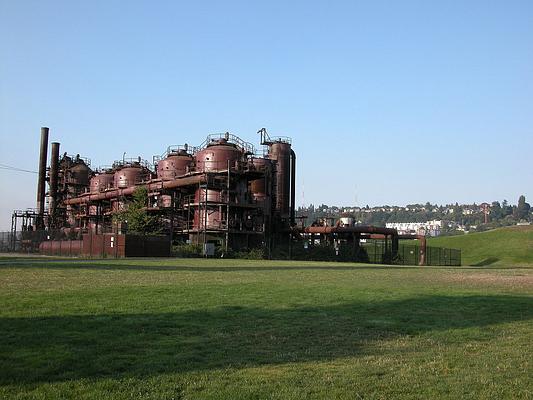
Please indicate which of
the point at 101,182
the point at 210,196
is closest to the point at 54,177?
the point at 101,182

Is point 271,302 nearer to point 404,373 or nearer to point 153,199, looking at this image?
point 404,373

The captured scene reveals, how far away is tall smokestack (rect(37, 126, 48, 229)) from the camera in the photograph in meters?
100

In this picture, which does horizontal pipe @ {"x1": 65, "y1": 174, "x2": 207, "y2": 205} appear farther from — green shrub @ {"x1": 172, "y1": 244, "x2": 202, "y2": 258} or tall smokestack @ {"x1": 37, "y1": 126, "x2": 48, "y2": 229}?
green shrub @ {"x1": 172, "y1": 244, "x2": 202, "y2": 258}

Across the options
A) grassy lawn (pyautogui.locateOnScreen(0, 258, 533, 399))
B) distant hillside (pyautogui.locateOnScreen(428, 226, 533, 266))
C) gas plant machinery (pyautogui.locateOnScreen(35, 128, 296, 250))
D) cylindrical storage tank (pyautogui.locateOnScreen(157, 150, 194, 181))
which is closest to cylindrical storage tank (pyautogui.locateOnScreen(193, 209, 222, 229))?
gas plant machinery (pyautogui.locateOnScreen(35, 128, 296, 250))

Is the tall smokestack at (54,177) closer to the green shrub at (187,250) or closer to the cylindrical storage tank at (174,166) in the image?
the cylindrical storage tank at (174,166)

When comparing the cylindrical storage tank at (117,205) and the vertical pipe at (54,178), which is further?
the vertical pipe at (54,178)

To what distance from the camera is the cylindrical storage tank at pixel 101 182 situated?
314 ft

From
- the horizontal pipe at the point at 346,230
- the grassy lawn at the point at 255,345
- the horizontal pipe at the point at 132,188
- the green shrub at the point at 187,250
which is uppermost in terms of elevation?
the horizontal pipe at the point at 132,188

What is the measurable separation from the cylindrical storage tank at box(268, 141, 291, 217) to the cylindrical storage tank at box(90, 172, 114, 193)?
1055 inches

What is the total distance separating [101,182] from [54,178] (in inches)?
390

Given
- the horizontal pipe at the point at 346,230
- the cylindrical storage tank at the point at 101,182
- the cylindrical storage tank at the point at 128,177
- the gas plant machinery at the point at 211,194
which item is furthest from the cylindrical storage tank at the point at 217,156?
the cylindrical storage tank at the point at 101,182

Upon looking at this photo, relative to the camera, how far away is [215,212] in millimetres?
71750

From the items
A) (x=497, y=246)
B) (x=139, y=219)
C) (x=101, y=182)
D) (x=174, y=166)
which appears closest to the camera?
(x=139, y=219)

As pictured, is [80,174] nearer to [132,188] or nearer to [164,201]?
[132,188]
